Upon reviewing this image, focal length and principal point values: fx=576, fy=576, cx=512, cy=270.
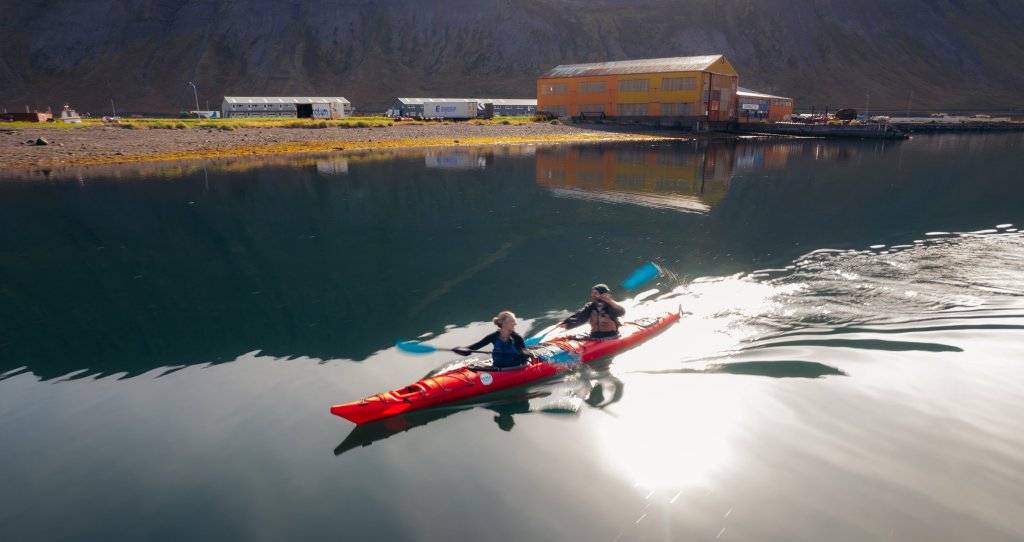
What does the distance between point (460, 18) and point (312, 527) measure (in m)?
173

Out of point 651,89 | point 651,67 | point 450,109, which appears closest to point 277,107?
point 450,109

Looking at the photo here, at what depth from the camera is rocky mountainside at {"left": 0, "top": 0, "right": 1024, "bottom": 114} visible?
143 meters

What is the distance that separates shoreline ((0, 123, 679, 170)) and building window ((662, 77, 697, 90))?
22.0ft

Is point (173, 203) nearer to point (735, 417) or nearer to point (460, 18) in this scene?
point (735, 417)

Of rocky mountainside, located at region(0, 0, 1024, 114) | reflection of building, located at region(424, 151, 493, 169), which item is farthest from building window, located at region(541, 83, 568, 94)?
rocky mountainside, located at region(0, 0, 1024, 114)

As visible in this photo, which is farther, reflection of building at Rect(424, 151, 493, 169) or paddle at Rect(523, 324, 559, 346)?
reflection of building at Rect(424, 151, 493, 169)

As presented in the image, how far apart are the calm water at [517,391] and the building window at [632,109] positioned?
6143 centimetres

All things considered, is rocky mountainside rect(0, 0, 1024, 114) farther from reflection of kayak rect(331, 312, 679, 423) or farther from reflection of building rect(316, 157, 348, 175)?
reflection of kayak rect(331, 312, 679, 423)

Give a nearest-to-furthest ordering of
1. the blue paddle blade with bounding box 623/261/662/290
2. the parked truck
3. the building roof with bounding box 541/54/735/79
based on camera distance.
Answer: the blue paddle blade with bounding box 623/261/662/290 < the building roof with bounding box 541/54/735/79 < the parked truck

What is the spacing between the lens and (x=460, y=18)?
6417 inches

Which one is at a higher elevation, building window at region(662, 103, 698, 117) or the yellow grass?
building window at region(662, 103, 698, 117)

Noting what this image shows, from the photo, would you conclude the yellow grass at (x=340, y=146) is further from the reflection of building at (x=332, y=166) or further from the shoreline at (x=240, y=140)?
the reflection of building at (x=332, y=166)

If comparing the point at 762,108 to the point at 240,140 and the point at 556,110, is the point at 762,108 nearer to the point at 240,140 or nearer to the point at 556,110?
the point at 556,110

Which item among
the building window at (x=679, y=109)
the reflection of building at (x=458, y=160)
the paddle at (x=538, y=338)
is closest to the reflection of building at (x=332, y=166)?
the reflection of building at (x=458, y=160)
